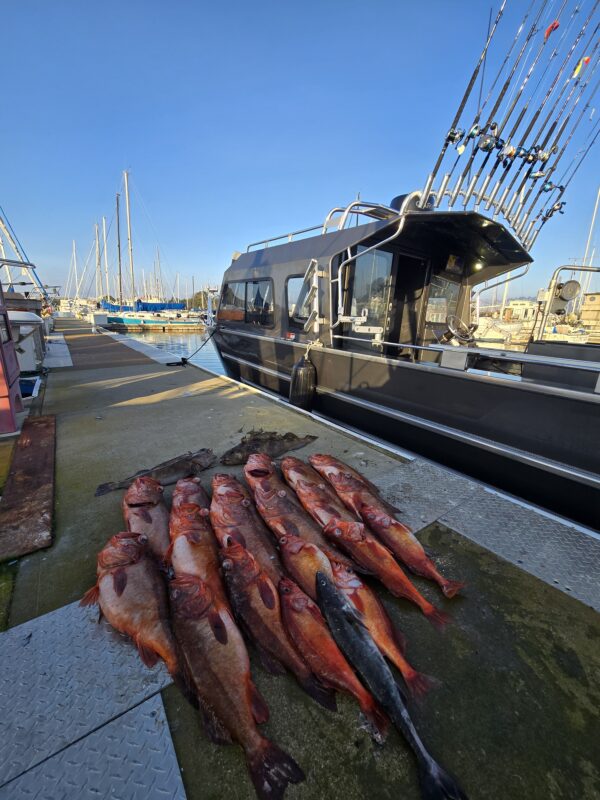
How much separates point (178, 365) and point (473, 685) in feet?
31.0

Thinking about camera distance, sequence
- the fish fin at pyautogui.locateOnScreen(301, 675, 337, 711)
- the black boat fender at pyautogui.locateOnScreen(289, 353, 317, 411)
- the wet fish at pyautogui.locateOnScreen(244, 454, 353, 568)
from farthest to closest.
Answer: the black boat fender at pyautogui.locateOnScreen(289, 353, 317, 411) → the wet fish at pyautogui.locateOnScreen(244, 454, 353, 568) → the fish fin at pyautogui.locateOnScreen(301, 675, 337, 711)

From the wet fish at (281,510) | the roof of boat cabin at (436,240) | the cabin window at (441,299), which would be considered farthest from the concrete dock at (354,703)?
the cabin window at (441,299)

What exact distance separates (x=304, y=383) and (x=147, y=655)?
15.9ft

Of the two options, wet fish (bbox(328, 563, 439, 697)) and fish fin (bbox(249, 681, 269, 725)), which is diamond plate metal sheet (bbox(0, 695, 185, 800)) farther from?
wet fish (bbox(328, 563, 439, 697))

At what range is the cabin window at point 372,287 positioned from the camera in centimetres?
596

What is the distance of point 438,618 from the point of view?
1.87 meters

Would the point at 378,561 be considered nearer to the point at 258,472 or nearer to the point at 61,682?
the point at 258,472

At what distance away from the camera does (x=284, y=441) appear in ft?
13.3

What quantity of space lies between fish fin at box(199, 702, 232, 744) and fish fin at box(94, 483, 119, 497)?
2116mm

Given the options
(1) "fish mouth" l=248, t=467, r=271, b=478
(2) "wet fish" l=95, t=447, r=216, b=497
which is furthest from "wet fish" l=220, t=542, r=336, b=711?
(2) "wet fish" l=95, t=447, r=216, b=497

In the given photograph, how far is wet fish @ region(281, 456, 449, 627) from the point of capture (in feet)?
6.47

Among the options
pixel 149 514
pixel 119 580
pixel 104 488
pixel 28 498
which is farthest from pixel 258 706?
pixel 28 498

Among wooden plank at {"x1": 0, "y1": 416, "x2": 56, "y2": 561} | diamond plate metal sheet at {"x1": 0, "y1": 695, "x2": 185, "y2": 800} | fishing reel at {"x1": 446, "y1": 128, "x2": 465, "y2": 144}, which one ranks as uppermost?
fishing reel at {"x1": 446, "y1": 128, "x2": 465, "y2": 144}

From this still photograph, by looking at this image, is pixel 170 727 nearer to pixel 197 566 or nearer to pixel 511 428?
A: pixel 197 566
